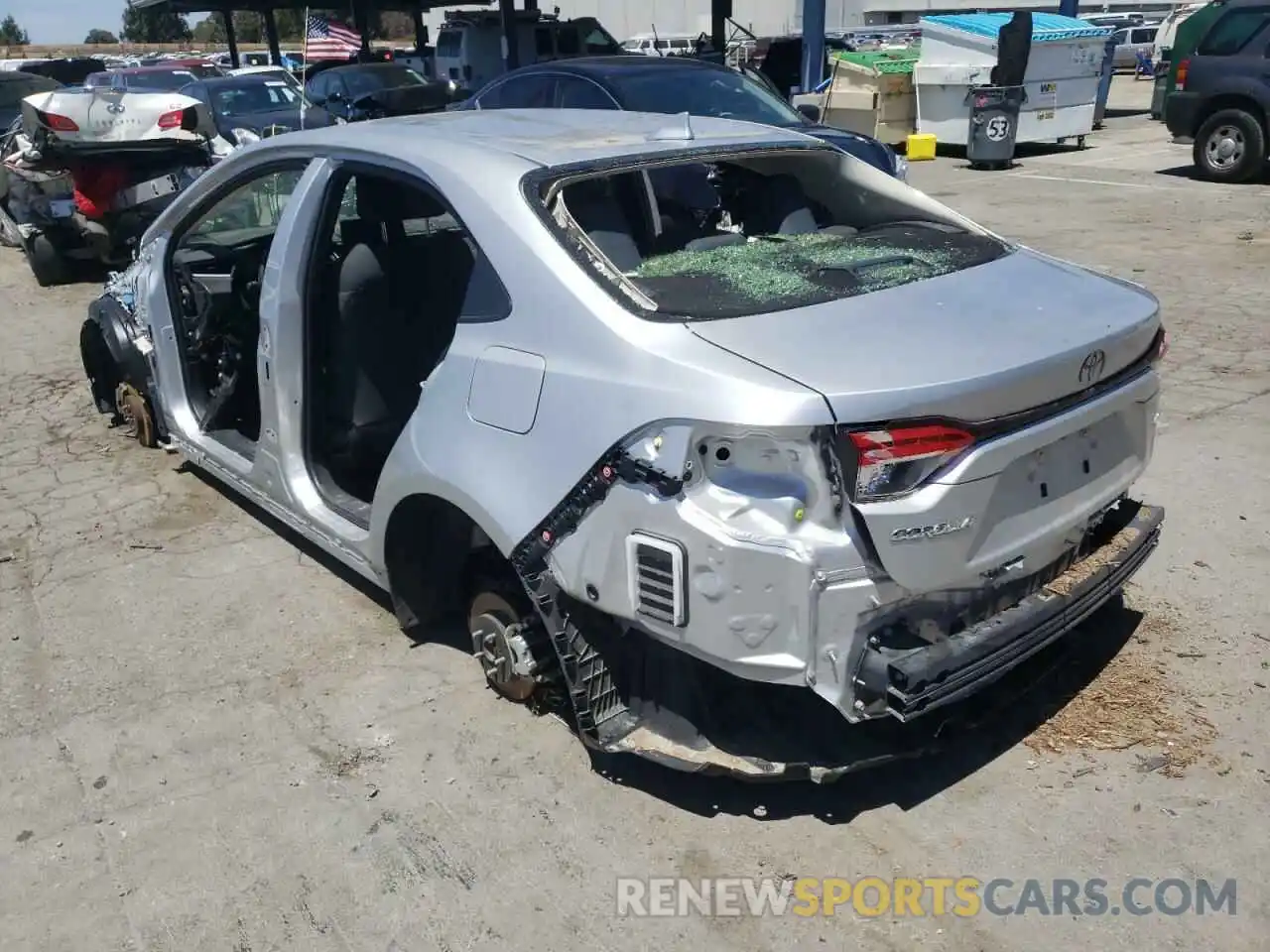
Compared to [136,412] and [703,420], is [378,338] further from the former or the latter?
[136,412]

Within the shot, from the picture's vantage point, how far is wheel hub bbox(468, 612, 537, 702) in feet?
10.2

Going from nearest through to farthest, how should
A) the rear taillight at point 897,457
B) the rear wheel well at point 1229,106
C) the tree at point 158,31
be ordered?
the rear taillight at point 897,457 → the rear wheel well at point 1229,106 → the tree at point 158,31

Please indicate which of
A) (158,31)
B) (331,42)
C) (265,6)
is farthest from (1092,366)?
(158,31)

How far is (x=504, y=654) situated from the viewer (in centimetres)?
318

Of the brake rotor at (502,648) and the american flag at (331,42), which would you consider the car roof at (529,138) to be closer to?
the brake rotor at (502,648)

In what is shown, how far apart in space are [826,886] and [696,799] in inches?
17.3

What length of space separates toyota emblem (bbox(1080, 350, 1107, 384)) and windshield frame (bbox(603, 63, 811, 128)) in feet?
21.3

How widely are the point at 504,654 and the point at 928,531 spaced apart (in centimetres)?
140

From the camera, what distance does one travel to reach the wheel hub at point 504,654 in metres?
3.09

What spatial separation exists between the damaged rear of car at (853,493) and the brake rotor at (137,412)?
3.39 m

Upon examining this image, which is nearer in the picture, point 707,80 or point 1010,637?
point 1010,637

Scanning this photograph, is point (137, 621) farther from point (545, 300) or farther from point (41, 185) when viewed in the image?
point (41, 185)

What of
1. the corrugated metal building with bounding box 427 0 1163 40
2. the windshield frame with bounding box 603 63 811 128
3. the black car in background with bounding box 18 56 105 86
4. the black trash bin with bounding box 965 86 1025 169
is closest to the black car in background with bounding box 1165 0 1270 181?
the black trash bin with bounding box 965 86 1025 169

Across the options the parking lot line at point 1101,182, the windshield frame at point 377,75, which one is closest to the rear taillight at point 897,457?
the parking lot line at point 1101,182
